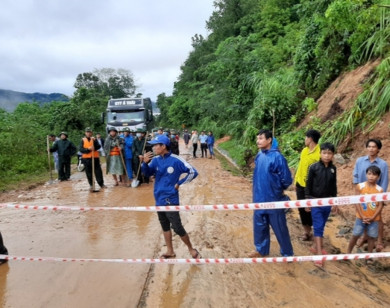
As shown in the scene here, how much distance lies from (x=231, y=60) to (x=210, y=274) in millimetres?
15313

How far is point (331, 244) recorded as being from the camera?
15.8ft

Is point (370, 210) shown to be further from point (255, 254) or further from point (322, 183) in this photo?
point (255, 254)

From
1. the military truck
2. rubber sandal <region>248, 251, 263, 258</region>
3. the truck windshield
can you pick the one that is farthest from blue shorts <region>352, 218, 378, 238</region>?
the truck windshield

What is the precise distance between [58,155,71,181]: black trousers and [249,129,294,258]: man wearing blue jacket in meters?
8.36

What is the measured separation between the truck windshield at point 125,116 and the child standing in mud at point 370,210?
14.3 m

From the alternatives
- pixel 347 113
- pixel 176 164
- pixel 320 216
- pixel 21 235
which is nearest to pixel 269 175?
pixel 320 216

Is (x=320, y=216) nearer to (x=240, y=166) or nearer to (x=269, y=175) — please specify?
(x=269, y=175)

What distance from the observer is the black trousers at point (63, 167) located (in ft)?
35.0

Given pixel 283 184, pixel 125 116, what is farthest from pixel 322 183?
pixel 125 116

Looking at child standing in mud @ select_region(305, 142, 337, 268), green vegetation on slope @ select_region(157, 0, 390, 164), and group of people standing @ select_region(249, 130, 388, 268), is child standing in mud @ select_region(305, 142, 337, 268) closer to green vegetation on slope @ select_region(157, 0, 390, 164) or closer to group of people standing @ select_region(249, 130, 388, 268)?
group of people standing @ select_region(249, 130, 388, 268)

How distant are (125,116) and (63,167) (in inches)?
274

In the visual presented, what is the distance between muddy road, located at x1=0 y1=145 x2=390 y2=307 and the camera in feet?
11.2

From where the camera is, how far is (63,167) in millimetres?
10977

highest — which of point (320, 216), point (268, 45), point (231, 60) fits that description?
point (268, 45)
